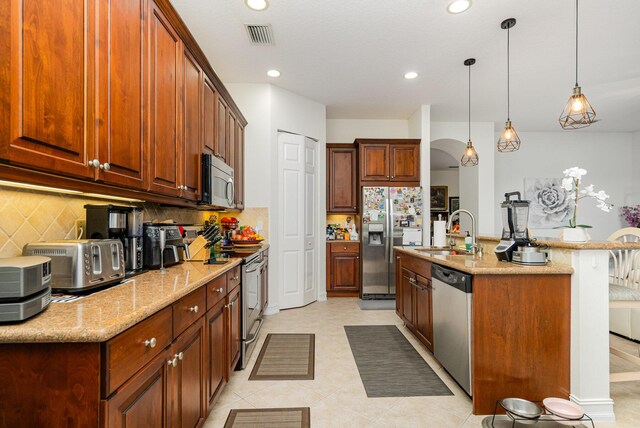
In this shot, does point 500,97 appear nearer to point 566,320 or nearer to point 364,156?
point 364,156

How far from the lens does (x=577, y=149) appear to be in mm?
6543

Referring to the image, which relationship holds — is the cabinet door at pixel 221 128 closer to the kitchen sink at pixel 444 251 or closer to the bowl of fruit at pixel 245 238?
the bowl of fruit at pixel 245 238

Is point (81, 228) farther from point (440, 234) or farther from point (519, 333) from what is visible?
point (440, 234)

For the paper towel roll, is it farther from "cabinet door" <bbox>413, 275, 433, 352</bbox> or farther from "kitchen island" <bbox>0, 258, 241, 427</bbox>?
"kitchen island" <bbox>0, 258, 241, 427</bbox>

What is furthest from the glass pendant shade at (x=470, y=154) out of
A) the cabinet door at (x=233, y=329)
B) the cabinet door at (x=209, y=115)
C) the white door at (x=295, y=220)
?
the cabinet door at (x=233, y=329)

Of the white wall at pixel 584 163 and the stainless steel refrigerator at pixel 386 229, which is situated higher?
the white wall at pixel 584 163

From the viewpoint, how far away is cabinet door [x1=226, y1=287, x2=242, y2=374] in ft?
7.38

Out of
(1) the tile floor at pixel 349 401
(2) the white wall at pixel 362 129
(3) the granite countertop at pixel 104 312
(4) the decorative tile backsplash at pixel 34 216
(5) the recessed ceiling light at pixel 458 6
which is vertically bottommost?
(1) the tile floor at pixel 349 401

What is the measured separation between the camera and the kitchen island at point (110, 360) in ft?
2.89

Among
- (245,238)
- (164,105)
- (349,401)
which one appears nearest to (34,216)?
(164,105)

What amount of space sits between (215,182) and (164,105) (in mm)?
933

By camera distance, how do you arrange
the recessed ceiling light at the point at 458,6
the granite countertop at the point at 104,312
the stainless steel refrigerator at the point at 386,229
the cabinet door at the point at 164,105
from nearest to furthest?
the granite countertop at the point at 104,312
the cabinet door at the point at 164,105
the recessed ceiling light at the point at 458,6
the stainless steel refrigerator at the point at 386,229

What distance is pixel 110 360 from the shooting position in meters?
0.92

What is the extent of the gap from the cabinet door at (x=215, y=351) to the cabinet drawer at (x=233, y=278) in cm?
18
